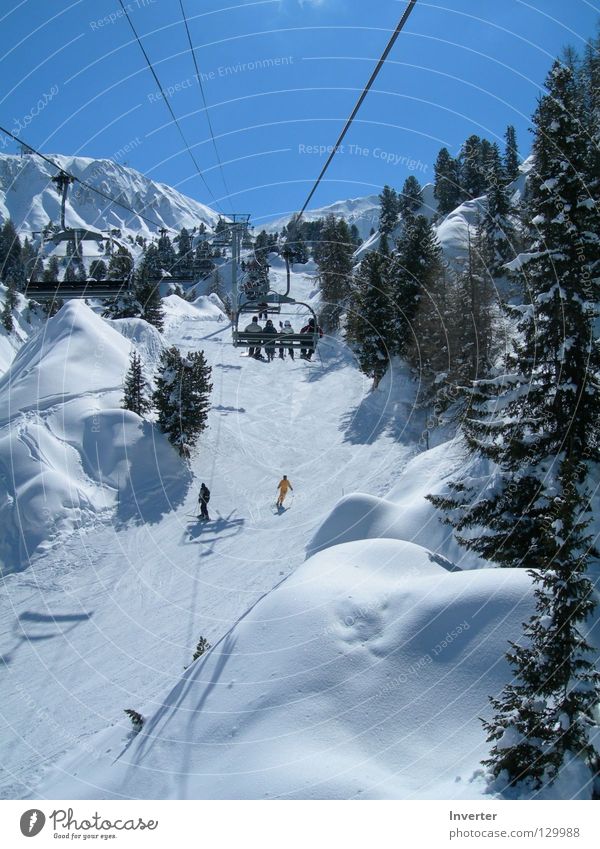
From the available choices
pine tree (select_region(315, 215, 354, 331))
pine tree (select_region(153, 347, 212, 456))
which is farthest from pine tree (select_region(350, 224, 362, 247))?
pine tree (select_region(153, 347, 212, 456))

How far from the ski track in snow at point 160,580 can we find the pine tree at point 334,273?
19226mm

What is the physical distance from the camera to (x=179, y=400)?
79.1 ft

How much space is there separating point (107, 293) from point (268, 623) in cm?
1566

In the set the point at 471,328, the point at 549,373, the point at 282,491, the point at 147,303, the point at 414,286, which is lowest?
the point at 282,491

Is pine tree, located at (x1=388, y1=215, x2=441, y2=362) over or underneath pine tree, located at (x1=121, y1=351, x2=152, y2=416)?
over

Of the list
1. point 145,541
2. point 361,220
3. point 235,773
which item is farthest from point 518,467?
point 361,220

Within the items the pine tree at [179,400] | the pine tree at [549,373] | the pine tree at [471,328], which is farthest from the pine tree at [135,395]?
the pine tree at [549,373]

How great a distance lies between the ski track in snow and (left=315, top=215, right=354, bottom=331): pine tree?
757 inches

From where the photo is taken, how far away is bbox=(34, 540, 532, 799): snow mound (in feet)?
21.1

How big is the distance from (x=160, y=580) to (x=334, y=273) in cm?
3599

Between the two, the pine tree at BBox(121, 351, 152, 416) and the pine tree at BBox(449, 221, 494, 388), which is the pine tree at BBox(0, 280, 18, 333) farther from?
the pine tree at BBox(449, 221, 494, 388)

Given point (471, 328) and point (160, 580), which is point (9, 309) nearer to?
point (160, 580)

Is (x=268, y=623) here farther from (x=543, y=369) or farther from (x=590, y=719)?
(x=543, y=369)

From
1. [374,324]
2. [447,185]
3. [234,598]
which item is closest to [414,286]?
[374,324]
